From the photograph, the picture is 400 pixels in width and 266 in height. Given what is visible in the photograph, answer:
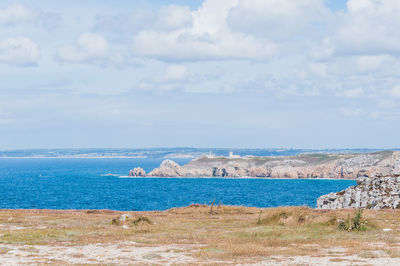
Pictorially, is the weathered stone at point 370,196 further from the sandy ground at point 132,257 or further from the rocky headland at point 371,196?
the sandy ground at point 132,257

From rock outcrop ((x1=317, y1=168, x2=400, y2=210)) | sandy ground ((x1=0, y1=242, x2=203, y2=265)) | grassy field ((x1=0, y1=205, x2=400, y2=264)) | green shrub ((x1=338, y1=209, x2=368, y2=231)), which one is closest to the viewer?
sandy ground ((x1=0, y1=242, x2=203, y2=265))

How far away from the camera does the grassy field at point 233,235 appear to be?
2152 cm

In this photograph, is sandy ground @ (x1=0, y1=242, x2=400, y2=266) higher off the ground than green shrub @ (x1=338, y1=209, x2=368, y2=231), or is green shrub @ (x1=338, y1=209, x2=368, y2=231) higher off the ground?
green shrub @ (x1=338, y1=209, x2=368, y2=231)

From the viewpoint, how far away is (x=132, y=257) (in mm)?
20672

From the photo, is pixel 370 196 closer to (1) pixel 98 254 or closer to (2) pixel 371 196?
(2) pixel 371 196

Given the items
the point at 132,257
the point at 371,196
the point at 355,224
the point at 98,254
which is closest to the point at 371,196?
the point at 371,196

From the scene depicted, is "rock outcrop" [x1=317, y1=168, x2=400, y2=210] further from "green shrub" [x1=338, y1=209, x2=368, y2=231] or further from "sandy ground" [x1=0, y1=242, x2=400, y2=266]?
"sandy ground" [x1=0, y1=242, x2=400, y2=266]

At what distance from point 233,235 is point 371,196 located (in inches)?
929

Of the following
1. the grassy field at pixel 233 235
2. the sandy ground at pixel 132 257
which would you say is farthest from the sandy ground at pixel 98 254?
the grassy field at pixel 233 235

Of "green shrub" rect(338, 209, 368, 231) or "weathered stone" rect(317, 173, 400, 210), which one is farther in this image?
"weathered stone" rect(317, 173, 400, 210)

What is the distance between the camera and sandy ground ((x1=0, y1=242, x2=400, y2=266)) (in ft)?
63.3

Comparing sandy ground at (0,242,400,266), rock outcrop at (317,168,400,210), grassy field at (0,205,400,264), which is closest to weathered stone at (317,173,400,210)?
rock outcrop at (317,168,400,210)

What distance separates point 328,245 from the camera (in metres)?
23.4

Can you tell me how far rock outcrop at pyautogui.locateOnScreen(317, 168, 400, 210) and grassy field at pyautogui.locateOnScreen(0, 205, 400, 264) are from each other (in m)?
7.03
